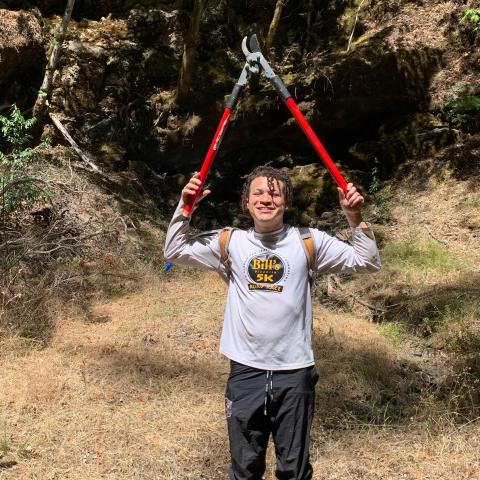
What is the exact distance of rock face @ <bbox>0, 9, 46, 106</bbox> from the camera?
9.40m

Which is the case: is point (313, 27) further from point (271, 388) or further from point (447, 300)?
point (271, 388)

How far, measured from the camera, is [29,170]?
7.66 metres

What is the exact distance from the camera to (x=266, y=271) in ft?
7.82

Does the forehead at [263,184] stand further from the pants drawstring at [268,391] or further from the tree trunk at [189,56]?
the tree trunk at [189,56]

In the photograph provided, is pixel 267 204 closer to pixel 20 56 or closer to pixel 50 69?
pixel 50 69

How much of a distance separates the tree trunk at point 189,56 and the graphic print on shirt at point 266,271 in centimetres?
842

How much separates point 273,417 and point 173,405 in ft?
7.23

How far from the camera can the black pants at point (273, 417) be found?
2.26 m

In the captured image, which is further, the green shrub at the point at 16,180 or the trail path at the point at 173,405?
the green shrub at the point at 16,180

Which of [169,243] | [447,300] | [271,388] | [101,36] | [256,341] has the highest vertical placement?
[101,36]

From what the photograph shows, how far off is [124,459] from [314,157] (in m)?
8.32

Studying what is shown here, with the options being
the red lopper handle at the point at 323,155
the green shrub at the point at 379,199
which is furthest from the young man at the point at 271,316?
the green shrub at the point at 379,199

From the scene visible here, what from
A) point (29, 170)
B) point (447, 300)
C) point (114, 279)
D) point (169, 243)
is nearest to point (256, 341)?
point (169, 243)

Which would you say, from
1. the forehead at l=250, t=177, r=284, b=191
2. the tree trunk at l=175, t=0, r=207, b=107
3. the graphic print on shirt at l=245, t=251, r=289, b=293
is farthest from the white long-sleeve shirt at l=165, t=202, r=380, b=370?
the tree trunk at l=175, t=0, r=207, b=107
